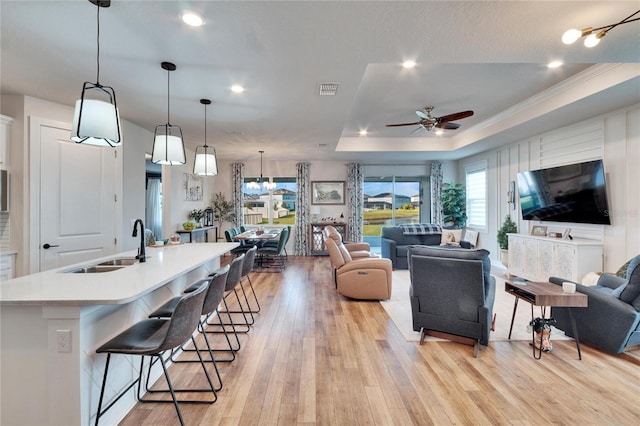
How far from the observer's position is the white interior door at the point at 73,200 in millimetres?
3699

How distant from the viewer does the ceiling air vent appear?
11.1 feet

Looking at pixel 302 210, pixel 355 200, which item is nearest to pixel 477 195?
pixel 355 200

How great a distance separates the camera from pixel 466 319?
2924 mm

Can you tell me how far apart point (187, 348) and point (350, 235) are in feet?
20.0

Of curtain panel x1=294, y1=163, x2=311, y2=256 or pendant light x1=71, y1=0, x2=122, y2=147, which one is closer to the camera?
pendant light x1=71, y1=0, x2=122, y2=147

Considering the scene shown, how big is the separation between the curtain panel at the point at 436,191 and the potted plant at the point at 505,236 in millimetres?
2243

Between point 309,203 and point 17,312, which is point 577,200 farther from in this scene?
point 17,312

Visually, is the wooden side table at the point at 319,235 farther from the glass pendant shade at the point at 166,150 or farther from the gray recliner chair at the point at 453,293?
the glass pendant shade at the point at 166,150

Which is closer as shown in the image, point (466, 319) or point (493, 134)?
point (466, 319)

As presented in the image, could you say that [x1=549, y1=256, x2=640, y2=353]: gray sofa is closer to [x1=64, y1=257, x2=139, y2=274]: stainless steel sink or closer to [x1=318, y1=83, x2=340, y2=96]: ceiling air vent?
[x1=318, y1=83, x2=340, y2=96]: ceiling air vent

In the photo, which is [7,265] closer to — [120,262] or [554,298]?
[120,262]

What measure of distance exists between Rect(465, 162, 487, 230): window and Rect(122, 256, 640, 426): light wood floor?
5056mm

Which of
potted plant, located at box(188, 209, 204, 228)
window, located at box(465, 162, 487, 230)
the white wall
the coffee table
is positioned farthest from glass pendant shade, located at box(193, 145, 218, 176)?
window, located at box(465, 162, 487, 230)

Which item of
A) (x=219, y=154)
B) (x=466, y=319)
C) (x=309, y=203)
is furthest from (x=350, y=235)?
(x=466, y=319)
